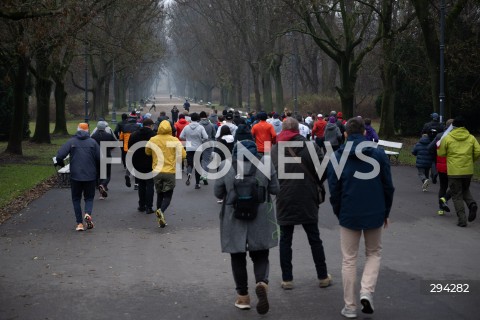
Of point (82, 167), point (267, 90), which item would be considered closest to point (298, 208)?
point (82, 167)

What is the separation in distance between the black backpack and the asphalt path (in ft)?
3.02

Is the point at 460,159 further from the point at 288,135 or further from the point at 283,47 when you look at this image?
the point at 283,47

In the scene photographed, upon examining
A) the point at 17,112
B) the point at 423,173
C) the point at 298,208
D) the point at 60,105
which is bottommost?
the point at 423,173

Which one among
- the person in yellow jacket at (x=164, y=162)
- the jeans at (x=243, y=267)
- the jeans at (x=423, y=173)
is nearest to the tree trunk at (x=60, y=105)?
the jeans at (x=423, y=173)

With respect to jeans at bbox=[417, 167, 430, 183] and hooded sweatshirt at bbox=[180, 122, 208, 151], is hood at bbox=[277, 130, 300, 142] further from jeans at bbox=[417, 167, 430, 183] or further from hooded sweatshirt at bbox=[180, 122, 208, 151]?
jeans at bbox=[417, 167, 430, 183]

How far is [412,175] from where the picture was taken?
21734 mm

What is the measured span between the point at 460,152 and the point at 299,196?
528 centimetres

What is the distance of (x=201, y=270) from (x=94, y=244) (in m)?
2.55

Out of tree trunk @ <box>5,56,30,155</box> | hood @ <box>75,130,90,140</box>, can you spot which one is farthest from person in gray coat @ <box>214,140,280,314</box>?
tree trunk @ <box>5,56,30,155</box>

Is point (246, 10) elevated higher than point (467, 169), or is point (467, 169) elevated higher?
point (246, 10)

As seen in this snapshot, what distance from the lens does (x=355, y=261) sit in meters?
7.29

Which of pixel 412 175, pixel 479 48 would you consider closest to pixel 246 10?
pixel 479 48

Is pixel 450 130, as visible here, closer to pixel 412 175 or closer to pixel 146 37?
pixel 412 175

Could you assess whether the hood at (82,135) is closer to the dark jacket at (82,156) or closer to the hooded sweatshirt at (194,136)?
the dark jacket at (82,156)
